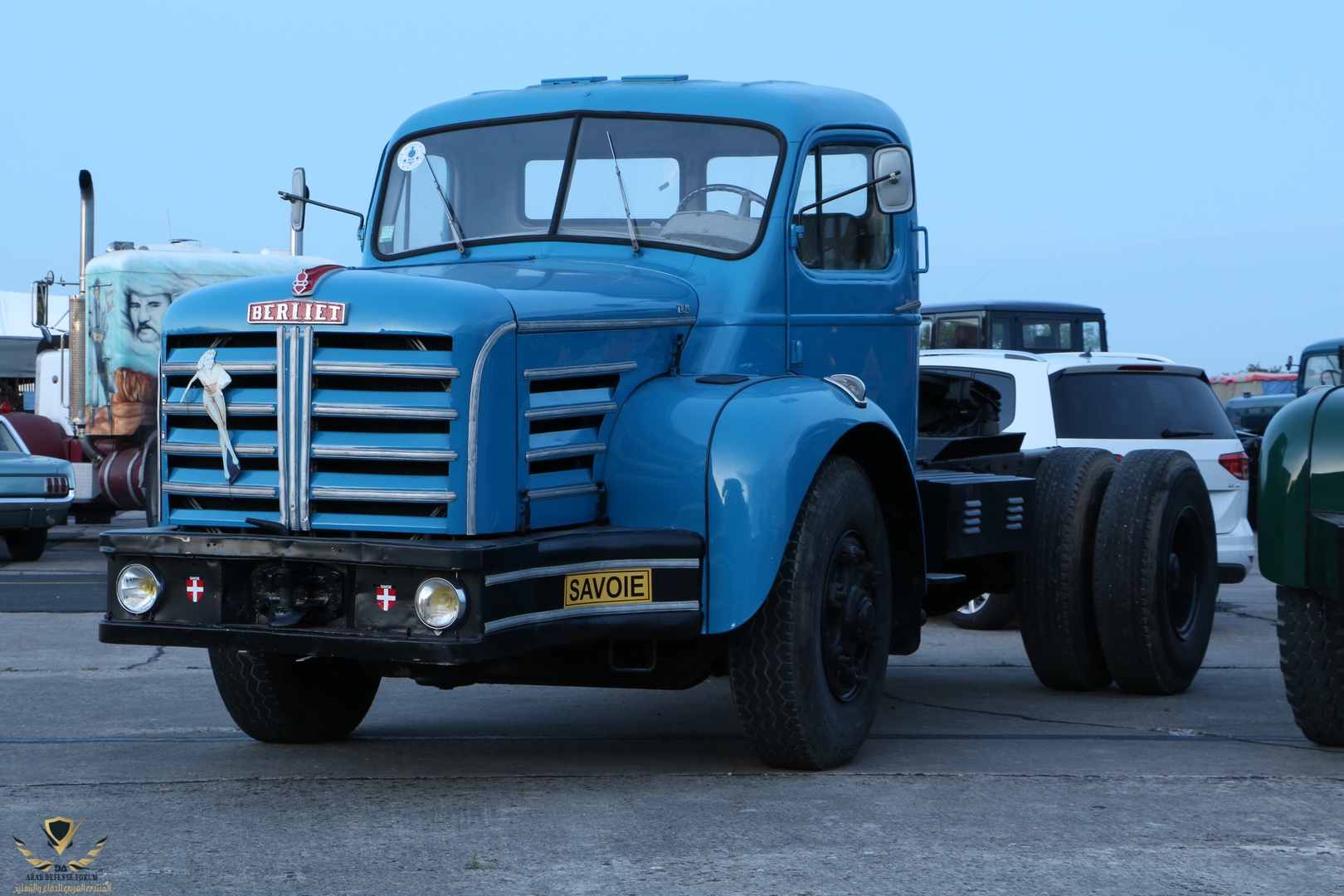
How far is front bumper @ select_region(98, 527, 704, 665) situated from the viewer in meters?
4.75

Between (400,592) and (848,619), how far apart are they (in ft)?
5.81

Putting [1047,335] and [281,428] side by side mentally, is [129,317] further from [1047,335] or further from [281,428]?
[1047,335]

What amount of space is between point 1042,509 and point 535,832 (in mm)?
3717

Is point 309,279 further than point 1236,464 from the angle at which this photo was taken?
No

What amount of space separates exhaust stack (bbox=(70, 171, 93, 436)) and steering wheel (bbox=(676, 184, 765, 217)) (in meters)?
11.6

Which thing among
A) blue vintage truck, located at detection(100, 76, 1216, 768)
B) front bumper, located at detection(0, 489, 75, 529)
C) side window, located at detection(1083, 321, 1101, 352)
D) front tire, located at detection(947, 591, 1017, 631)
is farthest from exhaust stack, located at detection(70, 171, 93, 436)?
side window, located at detection(1083, 321, 1101, 352)

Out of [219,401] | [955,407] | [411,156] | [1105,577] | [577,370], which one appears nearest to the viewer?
[219,401]

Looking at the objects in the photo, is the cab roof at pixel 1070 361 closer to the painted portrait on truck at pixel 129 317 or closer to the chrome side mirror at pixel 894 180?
the chrome side mirror at pixel 894 180

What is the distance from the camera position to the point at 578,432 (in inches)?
209

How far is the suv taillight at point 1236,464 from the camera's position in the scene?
428 inches

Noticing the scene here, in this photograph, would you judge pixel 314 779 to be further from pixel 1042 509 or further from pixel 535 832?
pixel 1042 509

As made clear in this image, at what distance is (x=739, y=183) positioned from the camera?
6293 mm

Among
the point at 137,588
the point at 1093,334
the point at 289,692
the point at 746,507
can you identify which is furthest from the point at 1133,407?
the point at 1093,334

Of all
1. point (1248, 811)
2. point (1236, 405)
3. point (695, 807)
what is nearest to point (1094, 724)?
point (1248, 811)
